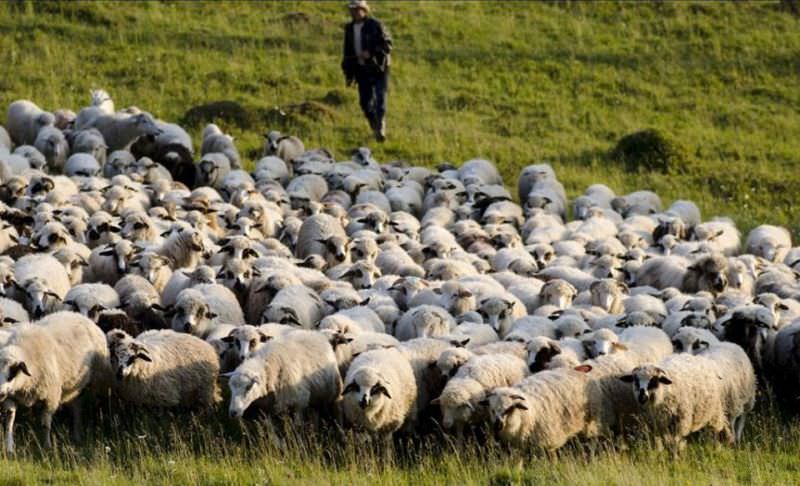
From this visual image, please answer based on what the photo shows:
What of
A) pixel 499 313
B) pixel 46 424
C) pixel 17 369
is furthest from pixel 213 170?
pixel 17 369

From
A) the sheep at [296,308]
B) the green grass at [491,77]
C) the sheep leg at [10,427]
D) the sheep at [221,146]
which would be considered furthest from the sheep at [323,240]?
the green grass at [491,77]

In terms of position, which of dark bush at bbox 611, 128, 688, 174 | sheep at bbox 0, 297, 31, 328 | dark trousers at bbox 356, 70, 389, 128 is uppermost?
dark trousers at bbox 356, 70, 389, 128

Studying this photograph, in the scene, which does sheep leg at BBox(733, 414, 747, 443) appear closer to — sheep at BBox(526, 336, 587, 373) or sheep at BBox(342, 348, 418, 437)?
sheep at BBox(526, 336, 587, 373)

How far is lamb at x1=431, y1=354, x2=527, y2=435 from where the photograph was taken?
1191cm

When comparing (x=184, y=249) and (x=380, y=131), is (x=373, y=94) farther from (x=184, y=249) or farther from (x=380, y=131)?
(x=184, y=249)

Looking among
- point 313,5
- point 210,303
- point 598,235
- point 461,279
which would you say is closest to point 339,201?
point 598,235

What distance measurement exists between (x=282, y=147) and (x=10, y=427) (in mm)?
14207

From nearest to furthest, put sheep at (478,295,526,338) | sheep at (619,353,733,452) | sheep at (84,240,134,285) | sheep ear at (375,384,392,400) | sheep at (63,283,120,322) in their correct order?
sheep ear at (375,384,392,400) < sheep at (619,353,733,452) < sheep at (63,283,120,322) < sheep at (478,295,526,338) < sheep at (84,240,134,285)

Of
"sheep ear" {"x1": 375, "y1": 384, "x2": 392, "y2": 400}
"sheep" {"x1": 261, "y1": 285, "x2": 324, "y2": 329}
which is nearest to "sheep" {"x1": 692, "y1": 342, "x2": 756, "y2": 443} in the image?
"sheep ear" {"x1": 375, "y1": 384, "x2": 392, "y2": 400}

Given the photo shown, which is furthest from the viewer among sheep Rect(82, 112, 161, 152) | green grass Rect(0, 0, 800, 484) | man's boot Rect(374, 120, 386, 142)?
green grass Rect(0, 0, 800, 484)

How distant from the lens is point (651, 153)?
26.8m

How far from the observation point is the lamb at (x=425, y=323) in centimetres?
1410

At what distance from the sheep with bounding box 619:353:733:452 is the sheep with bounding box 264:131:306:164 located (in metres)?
13.6

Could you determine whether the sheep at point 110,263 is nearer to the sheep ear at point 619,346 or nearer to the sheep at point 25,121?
the sheep ear at point 619,346
